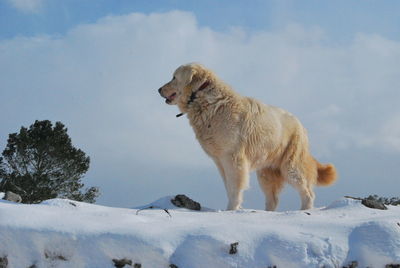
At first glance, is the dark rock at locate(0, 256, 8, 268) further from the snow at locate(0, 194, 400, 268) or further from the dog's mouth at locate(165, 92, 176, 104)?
the dog's mouth at locate(165, 92, 176, 104)

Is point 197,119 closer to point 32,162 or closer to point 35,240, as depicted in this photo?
point 35,240

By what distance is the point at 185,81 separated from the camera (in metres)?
8.34

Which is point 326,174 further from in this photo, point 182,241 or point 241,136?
point 182,241

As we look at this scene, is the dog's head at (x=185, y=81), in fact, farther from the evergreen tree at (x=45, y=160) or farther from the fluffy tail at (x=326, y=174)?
the evergreen tree at (x=45, y=160)

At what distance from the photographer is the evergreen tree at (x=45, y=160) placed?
816 inches

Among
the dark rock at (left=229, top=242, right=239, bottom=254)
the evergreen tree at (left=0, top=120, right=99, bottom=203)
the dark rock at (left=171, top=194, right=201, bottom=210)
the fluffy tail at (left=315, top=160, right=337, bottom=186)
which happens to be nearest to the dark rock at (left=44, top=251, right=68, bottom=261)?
the dark rock at (left=229, top=242, right=239, bottom=254)

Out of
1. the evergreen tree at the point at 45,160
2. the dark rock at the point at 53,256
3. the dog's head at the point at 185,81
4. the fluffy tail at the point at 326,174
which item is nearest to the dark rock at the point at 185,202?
the dog's head at the point at 185,81

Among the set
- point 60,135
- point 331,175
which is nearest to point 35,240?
point 331,175

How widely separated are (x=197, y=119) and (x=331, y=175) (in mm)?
3106

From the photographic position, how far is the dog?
312 inches

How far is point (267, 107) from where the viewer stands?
346 inches

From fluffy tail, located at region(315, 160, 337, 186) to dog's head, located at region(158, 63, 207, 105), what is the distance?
3.06 metres

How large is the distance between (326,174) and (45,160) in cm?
1514

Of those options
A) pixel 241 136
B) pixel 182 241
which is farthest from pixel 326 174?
pixel 182 241
